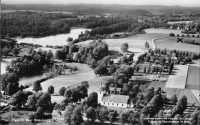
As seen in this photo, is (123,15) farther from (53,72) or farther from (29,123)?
(29,123)

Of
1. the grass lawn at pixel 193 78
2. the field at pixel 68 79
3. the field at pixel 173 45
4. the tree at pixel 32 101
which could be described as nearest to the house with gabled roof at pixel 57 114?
the tree at pixel 32 101

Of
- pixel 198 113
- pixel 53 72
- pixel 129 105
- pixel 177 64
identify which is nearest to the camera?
pixel 198 113

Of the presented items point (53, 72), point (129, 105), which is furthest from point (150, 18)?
point (129, 105)

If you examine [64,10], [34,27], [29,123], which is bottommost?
[29,123]

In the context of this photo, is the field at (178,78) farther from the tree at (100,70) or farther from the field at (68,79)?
the field at (68,79)

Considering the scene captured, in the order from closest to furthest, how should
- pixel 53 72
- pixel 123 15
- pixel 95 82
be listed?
pixel 95 82
pixel 53 72
pixel 123 15

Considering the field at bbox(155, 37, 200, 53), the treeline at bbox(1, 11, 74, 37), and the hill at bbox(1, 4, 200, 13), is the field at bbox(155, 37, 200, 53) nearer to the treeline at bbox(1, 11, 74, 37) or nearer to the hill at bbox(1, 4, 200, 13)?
the hill at bbox(1, 4, 200, 13)

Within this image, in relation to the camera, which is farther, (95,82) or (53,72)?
(53,72)

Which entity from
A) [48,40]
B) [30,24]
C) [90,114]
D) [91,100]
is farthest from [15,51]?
[90,114]
